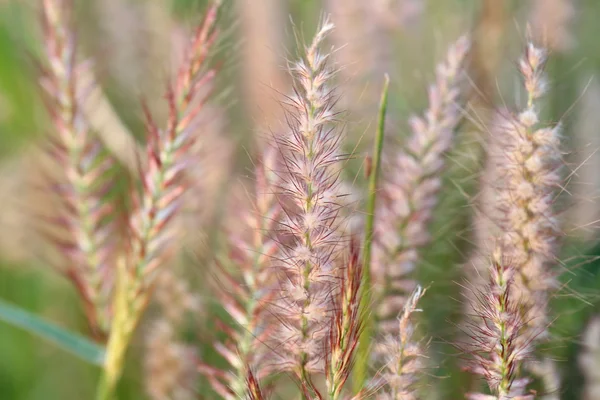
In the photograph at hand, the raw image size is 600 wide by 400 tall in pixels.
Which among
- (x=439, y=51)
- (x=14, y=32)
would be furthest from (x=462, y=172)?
(x=14, y=32)

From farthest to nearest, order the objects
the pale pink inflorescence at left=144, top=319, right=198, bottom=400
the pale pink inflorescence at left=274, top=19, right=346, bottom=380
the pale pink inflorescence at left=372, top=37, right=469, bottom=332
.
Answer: the pale pink inflorescence at left=144, top=319, right=198, bottom=400 < the pale pink inflorescence at left=372, top=37, right=469, bottom=332 < the pale pink inflorescence at left=274, top=19, right=346, bottom=380

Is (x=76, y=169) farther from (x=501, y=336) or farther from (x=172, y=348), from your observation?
(x=501, y=336)

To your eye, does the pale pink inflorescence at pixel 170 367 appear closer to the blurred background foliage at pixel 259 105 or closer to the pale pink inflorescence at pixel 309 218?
the blurred background foliage at pixel 259 105

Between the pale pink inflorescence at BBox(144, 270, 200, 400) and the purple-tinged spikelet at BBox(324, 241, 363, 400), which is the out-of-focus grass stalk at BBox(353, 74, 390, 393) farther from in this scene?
the pale pink inflorescence at BBox(144, 270, 200, 400)

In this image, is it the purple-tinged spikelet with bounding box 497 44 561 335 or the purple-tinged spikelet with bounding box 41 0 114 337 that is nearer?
the purple-tinged spikelet with bounding box 497 44 561 335

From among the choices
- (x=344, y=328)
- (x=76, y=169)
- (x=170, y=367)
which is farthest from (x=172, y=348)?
(x=344, y=328)

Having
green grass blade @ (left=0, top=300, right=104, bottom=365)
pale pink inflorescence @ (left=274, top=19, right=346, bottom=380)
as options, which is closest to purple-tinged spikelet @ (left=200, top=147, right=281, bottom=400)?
pale pink inflorescence @ (left=274, top=19, right=346, bottom=380)

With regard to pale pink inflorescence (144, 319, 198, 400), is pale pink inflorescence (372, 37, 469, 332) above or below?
above
